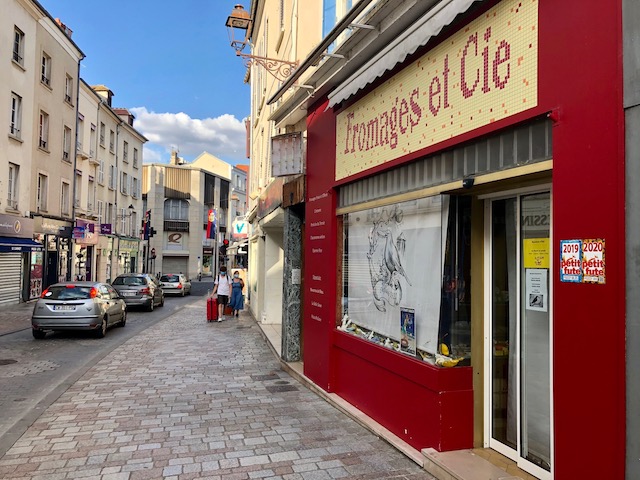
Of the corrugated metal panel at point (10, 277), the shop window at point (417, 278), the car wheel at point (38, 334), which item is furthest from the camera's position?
the corrugated metal panel at point (10, 277)

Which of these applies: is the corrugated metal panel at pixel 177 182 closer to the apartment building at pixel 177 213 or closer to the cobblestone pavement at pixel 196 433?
the apartment building at pixel 177 213

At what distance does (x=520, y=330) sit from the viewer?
4184 mm

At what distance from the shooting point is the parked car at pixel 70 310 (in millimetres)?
12383

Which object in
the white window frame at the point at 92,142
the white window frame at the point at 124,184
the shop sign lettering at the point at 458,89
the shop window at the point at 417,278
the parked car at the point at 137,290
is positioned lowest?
the parked car at the point at 137,290

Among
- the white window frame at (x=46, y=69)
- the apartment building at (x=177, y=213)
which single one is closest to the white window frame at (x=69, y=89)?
the white window frame at (x=46, y=69)

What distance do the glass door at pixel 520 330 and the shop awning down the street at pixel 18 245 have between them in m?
18.8

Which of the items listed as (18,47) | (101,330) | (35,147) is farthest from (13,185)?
(101,330)

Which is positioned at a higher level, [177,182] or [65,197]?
[177,182]

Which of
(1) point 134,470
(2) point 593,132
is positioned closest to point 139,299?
(1) point 134,470

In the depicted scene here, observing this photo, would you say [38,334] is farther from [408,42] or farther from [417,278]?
[408,42]

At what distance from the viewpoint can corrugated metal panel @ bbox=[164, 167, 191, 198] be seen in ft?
173

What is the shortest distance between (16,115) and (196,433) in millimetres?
19955

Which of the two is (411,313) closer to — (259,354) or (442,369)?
(442,369)

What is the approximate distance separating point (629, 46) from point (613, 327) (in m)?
1.53
